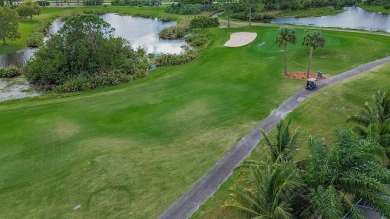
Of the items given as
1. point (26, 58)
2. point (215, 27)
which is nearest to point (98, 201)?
point (26, 58)

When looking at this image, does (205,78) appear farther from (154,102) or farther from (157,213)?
(157,213)

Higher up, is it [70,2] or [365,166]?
[70,2]

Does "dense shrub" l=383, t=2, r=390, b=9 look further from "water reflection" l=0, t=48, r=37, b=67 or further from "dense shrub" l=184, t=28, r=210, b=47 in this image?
"water reflection" l=0, t=48, r=37, b=67

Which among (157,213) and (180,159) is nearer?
(157,213)

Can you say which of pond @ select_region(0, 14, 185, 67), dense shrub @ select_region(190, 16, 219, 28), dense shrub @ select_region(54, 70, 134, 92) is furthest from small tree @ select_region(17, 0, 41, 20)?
dense shrub @ select_region(54, 70, 134, 92)

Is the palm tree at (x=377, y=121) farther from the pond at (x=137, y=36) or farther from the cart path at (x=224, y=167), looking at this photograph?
the pond at (x=137, y=36)

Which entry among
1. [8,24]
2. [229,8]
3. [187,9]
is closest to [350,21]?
[229,8]
